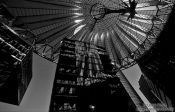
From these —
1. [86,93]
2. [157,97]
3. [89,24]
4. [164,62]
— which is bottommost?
[157,97]

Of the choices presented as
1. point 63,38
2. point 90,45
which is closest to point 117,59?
point 90,45

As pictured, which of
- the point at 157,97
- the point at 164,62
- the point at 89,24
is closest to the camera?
the point at 164,62

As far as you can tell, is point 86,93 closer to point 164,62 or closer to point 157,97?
point 164,62

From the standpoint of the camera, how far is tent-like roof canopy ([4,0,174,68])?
2589 cm

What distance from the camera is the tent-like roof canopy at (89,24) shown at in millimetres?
25891

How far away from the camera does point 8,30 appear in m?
18.7

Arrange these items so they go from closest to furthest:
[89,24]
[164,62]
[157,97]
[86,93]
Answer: [86,93] → [164,62] → [157,97] → [89,24]

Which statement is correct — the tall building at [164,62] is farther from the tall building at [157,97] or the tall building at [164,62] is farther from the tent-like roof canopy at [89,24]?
the tent-like roof canopy at [89,24]

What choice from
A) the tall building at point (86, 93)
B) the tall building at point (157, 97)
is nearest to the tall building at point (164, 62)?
the tall building at point (157, 97)

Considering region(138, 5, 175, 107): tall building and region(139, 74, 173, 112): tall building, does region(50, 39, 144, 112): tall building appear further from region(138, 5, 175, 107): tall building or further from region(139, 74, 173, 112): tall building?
region(138, 5, 175, 107): tall building

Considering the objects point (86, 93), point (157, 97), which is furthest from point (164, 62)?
point (86, 93)

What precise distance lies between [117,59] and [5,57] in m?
28.4

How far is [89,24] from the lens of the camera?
35.7 m

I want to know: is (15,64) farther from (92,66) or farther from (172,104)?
(172,104)
